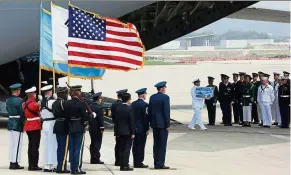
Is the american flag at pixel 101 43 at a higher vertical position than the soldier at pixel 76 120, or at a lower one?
higher

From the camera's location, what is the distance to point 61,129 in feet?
35.1

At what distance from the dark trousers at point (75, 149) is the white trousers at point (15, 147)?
3.32ft

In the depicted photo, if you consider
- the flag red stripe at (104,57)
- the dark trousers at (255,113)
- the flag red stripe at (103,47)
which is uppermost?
the flag red stripe at (103,47)

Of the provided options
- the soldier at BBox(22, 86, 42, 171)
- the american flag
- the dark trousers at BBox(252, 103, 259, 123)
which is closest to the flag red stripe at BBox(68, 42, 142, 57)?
the american flag

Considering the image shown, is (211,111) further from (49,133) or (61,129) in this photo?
(61,129)

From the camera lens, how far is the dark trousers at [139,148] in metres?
11.5

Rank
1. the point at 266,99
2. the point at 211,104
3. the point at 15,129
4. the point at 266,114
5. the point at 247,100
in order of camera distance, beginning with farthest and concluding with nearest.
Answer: the point at 211,104 → the point at 247,100 → the point at 266,114 → the point at 266,99 → the point at 15,129

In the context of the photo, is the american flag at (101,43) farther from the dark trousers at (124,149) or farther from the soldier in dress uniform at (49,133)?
the dark trousers at (124,149)

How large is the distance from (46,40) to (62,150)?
2.23 meters

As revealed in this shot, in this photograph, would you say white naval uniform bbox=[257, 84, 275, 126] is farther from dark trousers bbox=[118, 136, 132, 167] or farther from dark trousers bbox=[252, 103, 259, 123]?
dark trousers bbox=[118, 136, 132, 167]

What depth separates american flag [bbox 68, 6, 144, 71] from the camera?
11.4m

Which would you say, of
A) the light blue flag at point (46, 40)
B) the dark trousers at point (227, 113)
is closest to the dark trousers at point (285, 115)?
the dark trousers at point (227, 113)

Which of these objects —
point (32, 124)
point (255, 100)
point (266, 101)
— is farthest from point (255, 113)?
point (32, 124)

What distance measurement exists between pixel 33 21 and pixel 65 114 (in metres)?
6.24
